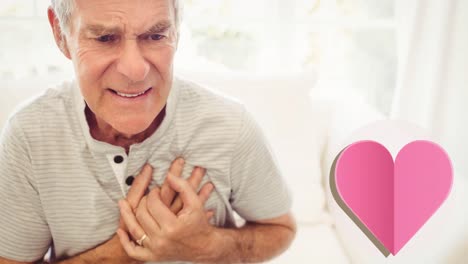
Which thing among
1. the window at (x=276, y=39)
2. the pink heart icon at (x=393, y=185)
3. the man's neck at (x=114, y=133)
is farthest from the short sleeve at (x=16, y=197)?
Result: the window at (x=276, y=39)

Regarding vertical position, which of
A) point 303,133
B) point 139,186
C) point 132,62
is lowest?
point 303,133

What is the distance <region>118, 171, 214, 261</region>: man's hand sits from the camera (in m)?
0.78

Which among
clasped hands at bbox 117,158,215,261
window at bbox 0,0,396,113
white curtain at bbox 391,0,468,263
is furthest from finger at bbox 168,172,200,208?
window at bbox 0,0,396,113

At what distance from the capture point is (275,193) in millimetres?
858

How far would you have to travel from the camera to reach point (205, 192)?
0.83 metres

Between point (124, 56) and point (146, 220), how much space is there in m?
0.28

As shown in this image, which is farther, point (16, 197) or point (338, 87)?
point (338, 87)

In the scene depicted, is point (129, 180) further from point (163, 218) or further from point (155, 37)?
point (155, 37)

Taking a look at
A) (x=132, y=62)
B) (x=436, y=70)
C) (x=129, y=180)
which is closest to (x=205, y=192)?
(x=129, y=180)

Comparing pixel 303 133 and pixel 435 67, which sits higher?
pixel 435 67

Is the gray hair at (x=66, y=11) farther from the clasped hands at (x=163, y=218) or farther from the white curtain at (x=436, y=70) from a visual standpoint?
the white curtain at (x=436, y=70)

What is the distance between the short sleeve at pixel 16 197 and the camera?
2.56 feet

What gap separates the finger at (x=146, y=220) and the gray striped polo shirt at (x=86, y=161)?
0.16ft

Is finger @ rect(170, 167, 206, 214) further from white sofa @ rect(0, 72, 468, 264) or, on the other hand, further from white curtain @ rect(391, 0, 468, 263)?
white curtain @ rect(391, 0, 468, 263)
